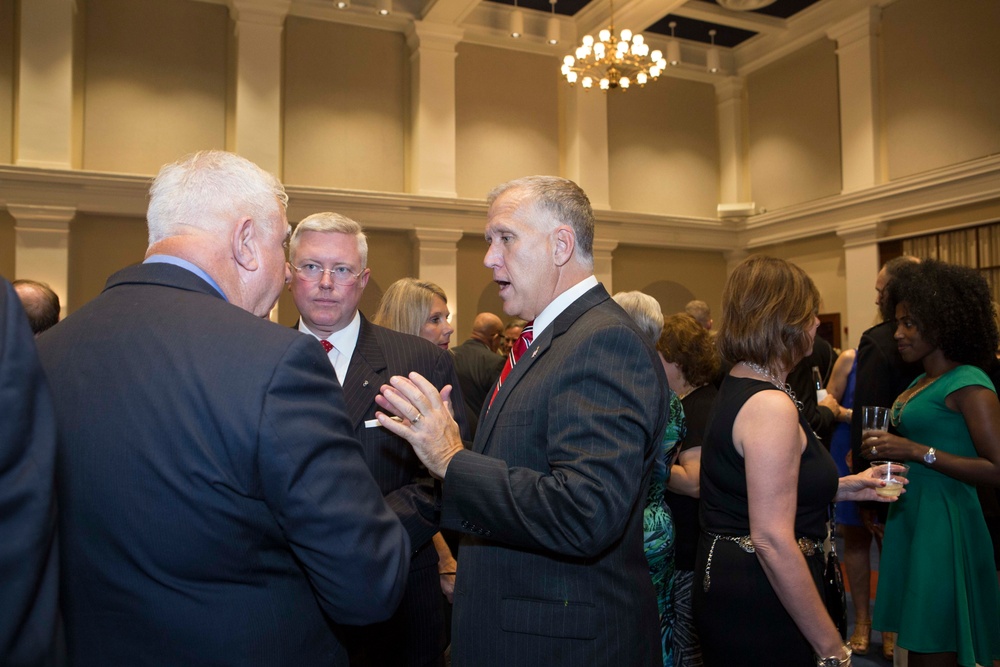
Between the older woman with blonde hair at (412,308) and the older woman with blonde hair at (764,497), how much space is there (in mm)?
1495

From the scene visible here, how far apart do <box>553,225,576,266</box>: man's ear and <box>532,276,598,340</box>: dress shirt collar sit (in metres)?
0.07

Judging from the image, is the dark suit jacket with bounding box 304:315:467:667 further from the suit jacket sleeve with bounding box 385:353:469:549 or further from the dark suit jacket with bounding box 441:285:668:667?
the dark suit jacket with bounding box 441:285:668:667

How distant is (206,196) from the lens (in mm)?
1287

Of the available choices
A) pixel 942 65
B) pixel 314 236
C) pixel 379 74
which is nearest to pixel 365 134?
pixel 379 74

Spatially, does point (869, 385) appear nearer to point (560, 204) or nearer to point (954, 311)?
point (954, 311)

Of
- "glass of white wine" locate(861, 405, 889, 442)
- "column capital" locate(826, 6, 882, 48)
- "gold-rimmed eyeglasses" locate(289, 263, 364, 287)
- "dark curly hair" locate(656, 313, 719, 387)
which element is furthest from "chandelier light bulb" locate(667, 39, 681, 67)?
"gold-rimmed eyeglasses" locate(289, 263, 364, 287)

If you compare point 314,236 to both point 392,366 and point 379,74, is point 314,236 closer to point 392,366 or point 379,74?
point 392,366

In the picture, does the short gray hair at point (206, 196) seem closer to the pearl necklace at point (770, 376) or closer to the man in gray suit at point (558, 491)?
the man in gray suit at point (558, 491)

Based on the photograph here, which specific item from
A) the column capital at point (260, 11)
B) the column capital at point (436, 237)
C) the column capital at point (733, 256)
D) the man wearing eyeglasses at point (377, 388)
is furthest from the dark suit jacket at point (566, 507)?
the column capital at point (733, 256)

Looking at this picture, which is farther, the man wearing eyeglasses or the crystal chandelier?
the crystal chandelier

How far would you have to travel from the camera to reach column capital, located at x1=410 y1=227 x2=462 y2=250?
10.2 metres

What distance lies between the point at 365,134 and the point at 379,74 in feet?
2.98

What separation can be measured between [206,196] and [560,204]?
81cm

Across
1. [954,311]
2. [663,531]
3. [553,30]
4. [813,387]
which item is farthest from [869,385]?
[553,30]
